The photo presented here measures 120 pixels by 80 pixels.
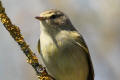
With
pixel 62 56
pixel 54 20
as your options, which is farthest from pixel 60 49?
pixel 54 20

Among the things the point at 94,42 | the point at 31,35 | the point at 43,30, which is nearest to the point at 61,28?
the point at 43,30

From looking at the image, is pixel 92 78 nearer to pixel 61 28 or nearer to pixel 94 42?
pixel 61 28

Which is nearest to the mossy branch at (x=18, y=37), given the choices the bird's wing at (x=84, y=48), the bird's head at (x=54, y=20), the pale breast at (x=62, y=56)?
the pale breast at (x=62, y=56)

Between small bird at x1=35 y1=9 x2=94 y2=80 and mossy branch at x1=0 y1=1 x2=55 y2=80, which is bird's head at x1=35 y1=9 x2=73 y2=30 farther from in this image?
mossy branch at x1=0 y1=1 x2=55 y2=80

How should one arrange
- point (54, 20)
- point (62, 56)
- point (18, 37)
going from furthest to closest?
point (54, 20) < point (62, 56) < point (18, 37)

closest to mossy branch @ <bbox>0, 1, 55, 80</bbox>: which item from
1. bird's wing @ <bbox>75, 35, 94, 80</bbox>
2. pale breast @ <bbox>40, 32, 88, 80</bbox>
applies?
pale breast @ <bbox>40, 32, 88, 80</bbox>

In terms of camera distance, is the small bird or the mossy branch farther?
the small bird

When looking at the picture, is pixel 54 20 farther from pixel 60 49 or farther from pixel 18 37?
pixel 18 37

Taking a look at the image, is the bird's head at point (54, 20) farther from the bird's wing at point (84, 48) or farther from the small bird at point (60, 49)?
the bird's wing at point (84, 48)
